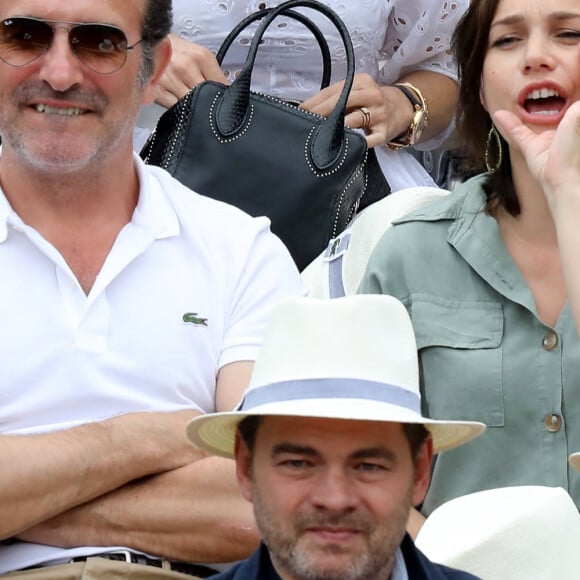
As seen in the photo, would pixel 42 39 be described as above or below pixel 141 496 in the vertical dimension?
above

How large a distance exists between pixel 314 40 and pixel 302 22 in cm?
25

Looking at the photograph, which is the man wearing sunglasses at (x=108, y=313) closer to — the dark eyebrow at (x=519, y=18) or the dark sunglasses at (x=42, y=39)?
the dark sunglasses at (x=42, y=39)

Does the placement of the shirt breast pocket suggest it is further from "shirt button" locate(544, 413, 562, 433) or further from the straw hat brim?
the straw hat brim

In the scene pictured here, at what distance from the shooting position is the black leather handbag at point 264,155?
13.6 ft

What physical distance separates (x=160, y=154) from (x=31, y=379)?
104cm

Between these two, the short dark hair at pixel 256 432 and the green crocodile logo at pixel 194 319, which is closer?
the short dark hair at pixel 256 432

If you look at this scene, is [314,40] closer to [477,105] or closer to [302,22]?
[302,22]

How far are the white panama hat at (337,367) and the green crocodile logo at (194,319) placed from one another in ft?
2.46

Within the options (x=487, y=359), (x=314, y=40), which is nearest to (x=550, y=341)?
(x=487, y=359)

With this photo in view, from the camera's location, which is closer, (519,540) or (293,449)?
(293,449)

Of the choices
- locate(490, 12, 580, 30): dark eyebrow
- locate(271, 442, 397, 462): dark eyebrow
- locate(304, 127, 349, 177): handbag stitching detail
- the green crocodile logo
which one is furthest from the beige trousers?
locate(490, 12, 580, 30): dark eyebrow

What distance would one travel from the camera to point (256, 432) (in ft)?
9.05

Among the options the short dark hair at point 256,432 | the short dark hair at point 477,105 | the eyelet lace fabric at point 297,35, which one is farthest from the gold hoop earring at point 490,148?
the short dark hair at point 256,432

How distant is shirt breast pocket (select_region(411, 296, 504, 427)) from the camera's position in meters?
3.63
